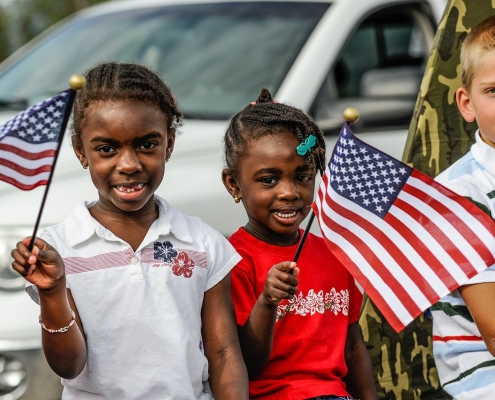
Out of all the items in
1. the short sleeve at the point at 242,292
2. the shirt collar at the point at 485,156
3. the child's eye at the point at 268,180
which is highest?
the shirt collar at the point at 485,156

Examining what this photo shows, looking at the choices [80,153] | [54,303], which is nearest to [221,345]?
[54,303]

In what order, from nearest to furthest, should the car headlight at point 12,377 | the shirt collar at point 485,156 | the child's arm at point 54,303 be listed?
the child's arm at point 54,303 → the shirt collar at point 485,156 → the car headlight at point 12,377

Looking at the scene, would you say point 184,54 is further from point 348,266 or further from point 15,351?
point 348,266

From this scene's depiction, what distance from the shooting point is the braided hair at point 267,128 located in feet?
11.1

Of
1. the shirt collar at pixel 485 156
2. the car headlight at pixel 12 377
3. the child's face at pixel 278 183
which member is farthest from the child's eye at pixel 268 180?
the car headlight at pixel 12 377

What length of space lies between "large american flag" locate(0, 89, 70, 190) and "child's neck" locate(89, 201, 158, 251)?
305mm

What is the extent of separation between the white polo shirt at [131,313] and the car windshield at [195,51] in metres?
2.04

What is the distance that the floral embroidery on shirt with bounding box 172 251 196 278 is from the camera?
10.1 ft

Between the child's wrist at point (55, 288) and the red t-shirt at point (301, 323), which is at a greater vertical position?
the child's wrist at point (55, 288)

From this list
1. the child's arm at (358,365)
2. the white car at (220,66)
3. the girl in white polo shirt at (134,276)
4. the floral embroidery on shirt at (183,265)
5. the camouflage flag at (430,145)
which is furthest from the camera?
the white car at (220,66)

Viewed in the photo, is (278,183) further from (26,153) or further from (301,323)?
(26,153)

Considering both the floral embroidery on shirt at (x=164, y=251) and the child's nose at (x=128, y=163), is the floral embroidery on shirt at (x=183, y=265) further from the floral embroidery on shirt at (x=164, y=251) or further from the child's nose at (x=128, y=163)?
the child's nose at (x=128, y=163)

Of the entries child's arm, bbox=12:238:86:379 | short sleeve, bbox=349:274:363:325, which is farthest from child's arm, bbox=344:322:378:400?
child's arm, bbox=12:238:86:379

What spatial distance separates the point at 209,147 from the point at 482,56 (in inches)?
69.8
